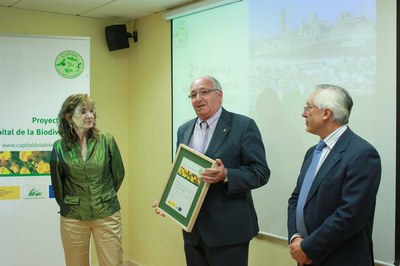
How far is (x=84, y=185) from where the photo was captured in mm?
3135

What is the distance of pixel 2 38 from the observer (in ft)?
12.3

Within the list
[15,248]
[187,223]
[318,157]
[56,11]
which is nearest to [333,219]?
[318,157]

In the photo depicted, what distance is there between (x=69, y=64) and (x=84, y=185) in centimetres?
124

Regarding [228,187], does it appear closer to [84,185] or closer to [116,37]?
[84,185]

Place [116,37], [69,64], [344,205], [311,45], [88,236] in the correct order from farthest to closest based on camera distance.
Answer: [116,37] < [69,64] < [88,236] < [311,45] < [344,205]

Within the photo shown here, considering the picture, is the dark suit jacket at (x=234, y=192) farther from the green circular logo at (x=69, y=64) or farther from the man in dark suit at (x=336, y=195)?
the green circular logo at (x=69, y=64)

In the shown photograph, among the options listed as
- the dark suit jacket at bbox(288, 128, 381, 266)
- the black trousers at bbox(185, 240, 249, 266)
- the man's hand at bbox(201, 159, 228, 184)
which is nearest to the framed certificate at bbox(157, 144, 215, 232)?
the man's hand at bbox(201, 159, 228, 184)

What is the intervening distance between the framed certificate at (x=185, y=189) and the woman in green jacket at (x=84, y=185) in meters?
0.53

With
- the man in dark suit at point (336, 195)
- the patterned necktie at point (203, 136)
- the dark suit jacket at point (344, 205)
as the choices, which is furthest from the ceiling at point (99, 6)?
the dark suit jacket at point (344, 205)

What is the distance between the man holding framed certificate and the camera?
2.61m

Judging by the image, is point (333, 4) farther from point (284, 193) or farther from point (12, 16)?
point (12, 16)

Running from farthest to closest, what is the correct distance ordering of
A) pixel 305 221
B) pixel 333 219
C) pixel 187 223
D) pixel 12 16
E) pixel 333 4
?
1. pixel 12 16
2. pixel 333 4
3. pixel 187 223
4. pixel 305 221
5. pixel 333 219

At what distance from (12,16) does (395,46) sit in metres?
3.42

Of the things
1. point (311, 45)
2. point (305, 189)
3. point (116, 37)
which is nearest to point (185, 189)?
point (305, 189)
